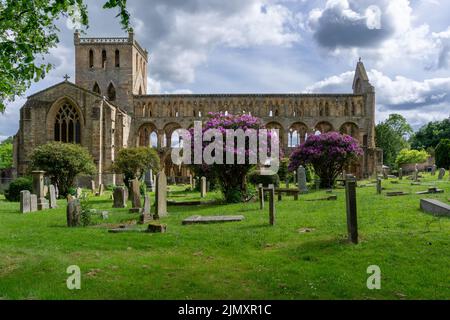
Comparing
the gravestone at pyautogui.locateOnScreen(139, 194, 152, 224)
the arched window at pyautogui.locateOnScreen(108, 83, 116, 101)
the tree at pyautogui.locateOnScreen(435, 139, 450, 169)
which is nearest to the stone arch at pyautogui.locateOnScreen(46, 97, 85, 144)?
the arched window at pyautogui.locateOnScreen(108, 83, 116, 101)

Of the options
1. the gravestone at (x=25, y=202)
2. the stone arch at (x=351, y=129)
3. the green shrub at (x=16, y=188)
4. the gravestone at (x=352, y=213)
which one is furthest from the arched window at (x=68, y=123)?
the gravestone at (x=352, y=213)

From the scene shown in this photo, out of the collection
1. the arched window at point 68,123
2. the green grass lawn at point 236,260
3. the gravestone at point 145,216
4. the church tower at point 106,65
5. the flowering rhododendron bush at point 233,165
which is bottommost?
the green grass lawn at point 236,260

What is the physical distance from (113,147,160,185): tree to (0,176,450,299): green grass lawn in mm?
17287

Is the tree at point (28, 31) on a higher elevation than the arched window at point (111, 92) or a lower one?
lower

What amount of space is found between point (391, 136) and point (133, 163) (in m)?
51.0

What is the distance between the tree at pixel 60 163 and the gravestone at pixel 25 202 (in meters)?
9.13

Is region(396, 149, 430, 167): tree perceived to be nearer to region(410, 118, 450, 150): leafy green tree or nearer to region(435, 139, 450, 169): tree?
region(435, 139, 450, 169): tree

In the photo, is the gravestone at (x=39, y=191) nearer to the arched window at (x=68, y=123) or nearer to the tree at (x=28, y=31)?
the tree at (x=28, y=31)

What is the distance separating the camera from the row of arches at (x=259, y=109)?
4791 centimetres

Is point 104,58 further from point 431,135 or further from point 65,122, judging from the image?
point 431,135

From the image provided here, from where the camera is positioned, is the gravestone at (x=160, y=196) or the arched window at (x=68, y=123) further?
the arched window at (x=68, y=123)

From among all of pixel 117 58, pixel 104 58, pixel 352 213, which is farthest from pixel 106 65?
pixel 352 213

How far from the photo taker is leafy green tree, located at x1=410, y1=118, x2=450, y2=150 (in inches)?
2891
